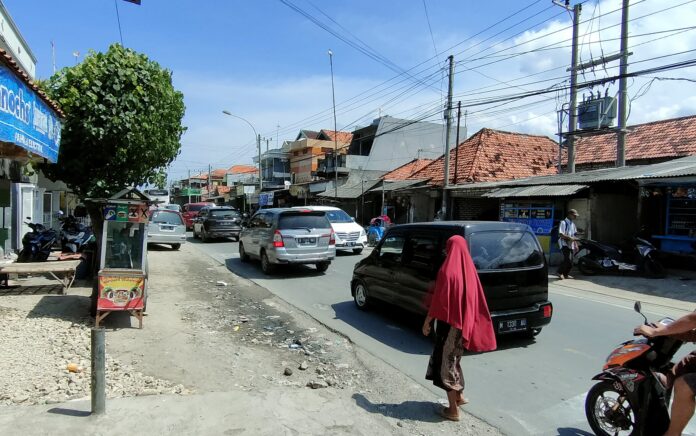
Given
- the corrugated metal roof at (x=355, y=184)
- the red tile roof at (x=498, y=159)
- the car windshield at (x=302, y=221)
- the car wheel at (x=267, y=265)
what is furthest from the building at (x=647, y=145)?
the car wheel at (x=267, y=265)

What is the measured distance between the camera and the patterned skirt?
4.23m

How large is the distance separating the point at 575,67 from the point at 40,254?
1750 centimetres

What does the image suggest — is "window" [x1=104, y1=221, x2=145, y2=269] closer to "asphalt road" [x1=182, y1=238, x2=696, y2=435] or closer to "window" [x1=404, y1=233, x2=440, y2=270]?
"asphalt road" [x1=182, y1=238, x2=696, y2=435]

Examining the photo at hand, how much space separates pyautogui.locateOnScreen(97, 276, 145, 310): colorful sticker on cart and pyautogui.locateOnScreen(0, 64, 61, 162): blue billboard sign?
2003 millimetres

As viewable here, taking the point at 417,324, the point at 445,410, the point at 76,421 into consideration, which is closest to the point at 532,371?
the point at 445,410

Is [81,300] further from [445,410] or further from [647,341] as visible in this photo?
[647,341]

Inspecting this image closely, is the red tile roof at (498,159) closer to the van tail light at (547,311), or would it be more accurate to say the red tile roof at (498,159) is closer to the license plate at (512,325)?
the van tail light at (547,311)

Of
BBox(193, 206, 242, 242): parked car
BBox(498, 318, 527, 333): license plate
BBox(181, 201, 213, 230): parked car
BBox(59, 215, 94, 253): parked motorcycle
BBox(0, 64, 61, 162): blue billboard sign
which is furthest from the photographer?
BBox(181, 201, 213, 230): parked car

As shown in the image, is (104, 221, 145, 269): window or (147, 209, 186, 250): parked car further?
(147, 209, 186, 250): parked car

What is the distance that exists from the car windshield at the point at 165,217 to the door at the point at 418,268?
48.4ft

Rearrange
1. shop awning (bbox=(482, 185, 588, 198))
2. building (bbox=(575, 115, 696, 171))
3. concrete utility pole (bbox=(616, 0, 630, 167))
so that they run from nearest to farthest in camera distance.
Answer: shop awning (bbox=(482, 185, 588, 198)) < concrete utility pole (bbox=(616, 0, 630, 167)) < building (bbox=(575, 115, 696, 171))

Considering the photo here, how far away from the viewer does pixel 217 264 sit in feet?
51.3

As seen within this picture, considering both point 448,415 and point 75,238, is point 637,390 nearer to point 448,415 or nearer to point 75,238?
point 448,415

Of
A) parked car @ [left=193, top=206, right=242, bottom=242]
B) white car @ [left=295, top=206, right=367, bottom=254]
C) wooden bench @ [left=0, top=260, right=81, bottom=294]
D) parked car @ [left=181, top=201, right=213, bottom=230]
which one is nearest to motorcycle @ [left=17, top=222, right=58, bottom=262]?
wooden bench @ [left=0, top=260, right=81, bottom=294]
